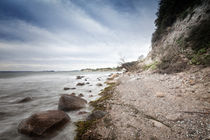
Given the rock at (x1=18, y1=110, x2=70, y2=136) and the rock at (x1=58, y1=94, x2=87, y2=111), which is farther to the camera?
the rock at (x1=58, y1=94, x2=87, y2=111)

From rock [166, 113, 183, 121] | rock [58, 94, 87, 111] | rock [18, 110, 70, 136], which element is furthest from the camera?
rock [58, 94, 87, 111]

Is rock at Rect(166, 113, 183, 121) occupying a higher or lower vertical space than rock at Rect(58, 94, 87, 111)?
higher

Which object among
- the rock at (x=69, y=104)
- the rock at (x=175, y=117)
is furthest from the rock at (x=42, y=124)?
the rock at (x=175, y=117)

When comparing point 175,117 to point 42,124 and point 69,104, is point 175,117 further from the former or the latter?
point 69,104

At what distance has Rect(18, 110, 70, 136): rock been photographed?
8.20 feet

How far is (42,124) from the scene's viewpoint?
102 inches

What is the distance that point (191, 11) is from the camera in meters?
9.83

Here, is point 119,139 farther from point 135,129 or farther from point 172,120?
point 172,120

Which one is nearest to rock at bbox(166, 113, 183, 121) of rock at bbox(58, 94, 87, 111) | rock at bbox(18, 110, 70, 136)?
rock at bbox(18, 110, 70, 136)

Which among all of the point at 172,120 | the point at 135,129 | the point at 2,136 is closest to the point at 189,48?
the point at 172,120

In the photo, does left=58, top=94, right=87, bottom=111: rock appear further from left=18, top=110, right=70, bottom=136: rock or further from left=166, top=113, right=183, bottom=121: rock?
left=166, top=113, right=183, bottom=121: rock

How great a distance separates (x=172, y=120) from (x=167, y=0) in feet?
54.8

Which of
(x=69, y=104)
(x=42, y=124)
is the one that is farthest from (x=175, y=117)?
(x=69, y=104)

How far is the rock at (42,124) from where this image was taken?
250 cm
